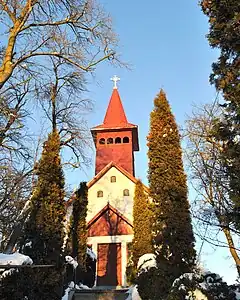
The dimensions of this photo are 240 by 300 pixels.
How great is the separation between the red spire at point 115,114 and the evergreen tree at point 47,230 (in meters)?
19.2

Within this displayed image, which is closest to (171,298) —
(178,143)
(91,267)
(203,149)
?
(178,143)

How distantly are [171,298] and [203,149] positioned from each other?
987cm

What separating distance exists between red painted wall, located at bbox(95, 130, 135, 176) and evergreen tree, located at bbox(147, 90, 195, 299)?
16431 millimetres

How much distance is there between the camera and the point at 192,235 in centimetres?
884

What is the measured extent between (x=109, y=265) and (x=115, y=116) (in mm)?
13534

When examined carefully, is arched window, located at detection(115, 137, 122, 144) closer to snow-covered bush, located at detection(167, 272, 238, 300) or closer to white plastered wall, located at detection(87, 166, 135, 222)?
white plastered wall, located at detection(87, 166, 135, 222)

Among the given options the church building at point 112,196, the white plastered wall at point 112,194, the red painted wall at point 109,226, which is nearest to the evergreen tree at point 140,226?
the church building at point 112,196

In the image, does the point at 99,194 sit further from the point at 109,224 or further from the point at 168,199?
the point at 168,199

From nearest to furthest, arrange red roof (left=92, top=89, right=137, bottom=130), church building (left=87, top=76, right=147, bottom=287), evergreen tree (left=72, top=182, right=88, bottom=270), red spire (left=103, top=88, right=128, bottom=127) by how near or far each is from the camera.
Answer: evergreen tree (left=72, top=182, right=88, bottom=270) < church building (left=87, top=76, right=147, bottom=287) < red roof (left=92, top=89, right=137, bottom=130) < red spire (left=103, top=88, right=128, bottom=127)

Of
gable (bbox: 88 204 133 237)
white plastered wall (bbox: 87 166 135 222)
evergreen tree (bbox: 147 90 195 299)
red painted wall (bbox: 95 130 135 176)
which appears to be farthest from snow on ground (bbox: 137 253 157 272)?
red painted wall (bbox: 95 130 135 176)

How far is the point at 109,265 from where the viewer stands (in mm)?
21609

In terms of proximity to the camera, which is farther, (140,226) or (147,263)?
(140,226)

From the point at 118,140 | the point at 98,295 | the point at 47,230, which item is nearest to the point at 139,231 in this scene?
the point at 98,295

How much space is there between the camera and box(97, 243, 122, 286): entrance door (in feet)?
69.4
